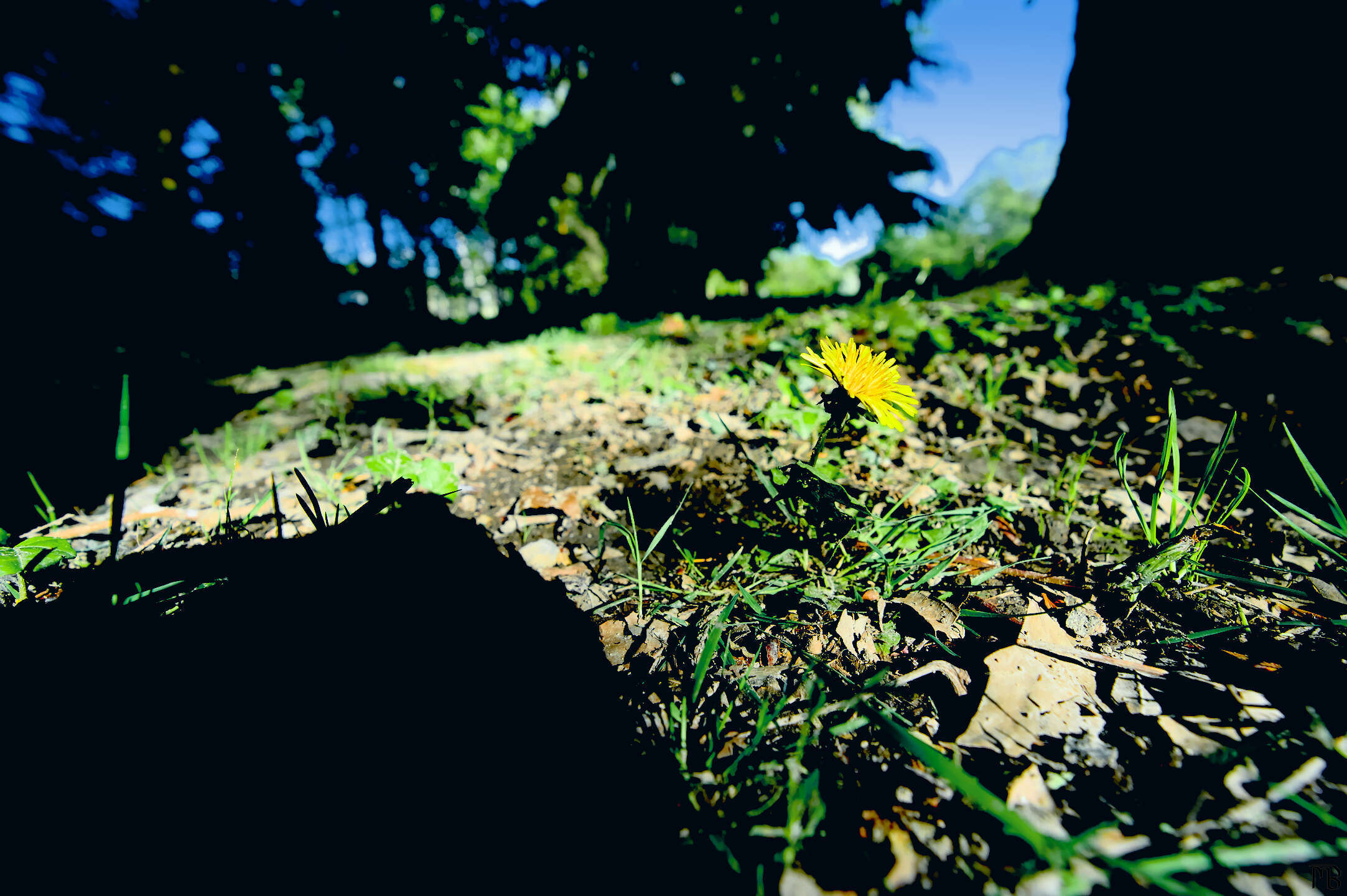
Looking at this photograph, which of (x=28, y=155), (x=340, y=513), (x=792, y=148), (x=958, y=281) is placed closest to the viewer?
(x=340, y=513)

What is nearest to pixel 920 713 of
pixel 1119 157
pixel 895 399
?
pixel 895 399

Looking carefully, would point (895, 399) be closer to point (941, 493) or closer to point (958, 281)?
point (941, 493)

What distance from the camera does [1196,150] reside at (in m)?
3.50

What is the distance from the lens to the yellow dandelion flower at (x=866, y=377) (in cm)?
107

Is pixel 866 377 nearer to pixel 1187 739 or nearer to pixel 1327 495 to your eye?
pixel 1187 739

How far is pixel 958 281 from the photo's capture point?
4.19 m

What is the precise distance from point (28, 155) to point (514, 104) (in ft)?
39.7

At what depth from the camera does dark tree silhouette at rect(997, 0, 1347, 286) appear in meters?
2.96

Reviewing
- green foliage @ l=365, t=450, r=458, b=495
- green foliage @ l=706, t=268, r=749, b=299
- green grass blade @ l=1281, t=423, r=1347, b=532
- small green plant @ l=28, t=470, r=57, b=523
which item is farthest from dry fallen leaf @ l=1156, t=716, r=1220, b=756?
green foliage @ l=706, t=268, r=749, b=299

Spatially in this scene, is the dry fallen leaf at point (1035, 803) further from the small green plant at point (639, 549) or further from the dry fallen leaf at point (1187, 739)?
the small green plant at point (639, 549)

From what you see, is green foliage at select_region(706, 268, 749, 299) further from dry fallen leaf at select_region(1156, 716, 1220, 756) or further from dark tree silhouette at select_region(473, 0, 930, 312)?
dry fallen leaf at select_region(1156, 716, 1220, 756)

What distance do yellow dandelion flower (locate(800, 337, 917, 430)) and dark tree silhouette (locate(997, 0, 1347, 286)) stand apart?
10.4ft

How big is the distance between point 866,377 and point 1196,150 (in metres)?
4.93

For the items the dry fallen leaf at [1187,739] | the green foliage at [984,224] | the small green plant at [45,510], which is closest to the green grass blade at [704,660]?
the dry fallen leaf at [1187,739]
